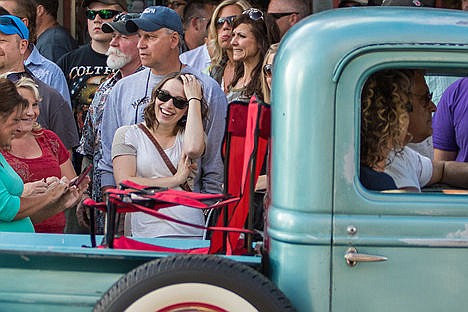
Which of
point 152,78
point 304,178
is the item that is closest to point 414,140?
point 304,178

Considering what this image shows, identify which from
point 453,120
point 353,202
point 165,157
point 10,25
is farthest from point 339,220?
point 10,25

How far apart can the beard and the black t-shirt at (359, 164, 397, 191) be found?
2.91m

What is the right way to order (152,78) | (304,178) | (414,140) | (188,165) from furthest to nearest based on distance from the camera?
1. (152,78)
2. (188,165)
3. (414,140)
4. (304,178)

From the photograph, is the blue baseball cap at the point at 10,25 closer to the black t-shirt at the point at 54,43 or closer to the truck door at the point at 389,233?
the black t-shirt at the point at 54,43

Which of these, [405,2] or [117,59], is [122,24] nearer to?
[117,59]

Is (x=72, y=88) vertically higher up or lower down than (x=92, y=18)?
lower down

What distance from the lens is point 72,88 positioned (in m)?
6.03

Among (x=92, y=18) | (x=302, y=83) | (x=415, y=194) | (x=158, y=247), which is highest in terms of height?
(x=92, y=18)

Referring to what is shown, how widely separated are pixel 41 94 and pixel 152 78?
26.5 inches

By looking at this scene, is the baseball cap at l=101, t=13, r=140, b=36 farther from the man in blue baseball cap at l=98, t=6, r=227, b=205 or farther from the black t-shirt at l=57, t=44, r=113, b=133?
the black t-shirt at l=57, t=44, r=113, b=133

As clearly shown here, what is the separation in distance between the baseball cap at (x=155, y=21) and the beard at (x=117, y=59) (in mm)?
449

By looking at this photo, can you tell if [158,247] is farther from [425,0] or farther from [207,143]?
[425,0]

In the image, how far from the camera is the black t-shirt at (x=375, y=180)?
2.89 metres

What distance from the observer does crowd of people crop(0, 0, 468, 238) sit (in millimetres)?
3023
